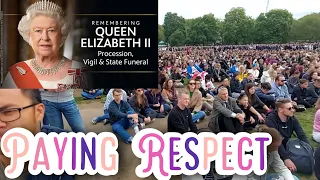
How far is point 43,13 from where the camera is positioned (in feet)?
12.6

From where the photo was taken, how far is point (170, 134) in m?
3.85

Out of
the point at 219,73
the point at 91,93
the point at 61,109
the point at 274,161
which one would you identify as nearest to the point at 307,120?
the point at 274,161

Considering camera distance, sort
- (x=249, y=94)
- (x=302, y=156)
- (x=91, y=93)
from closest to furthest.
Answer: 1. (x=91, y=93)
2. (x=302, y=156)
3. (x=249, y=94)

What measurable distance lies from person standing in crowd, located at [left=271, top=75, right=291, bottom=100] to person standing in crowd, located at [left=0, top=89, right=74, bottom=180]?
190 centimetres

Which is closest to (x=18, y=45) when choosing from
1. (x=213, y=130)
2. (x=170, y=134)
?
(x=170, y=134)

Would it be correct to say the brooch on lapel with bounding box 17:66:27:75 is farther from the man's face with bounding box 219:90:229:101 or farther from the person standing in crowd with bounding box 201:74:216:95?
the man's face with bounding box 219:90:229:101

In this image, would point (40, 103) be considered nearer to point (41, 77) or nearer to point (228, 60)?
point (41, 77)

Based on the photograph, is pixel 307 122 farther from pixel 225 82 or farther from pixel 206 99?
pixel 206 99

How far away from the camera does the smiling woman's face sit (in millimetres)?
3834

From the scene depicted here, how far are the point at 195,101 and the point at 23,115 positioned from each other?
4.83 ft

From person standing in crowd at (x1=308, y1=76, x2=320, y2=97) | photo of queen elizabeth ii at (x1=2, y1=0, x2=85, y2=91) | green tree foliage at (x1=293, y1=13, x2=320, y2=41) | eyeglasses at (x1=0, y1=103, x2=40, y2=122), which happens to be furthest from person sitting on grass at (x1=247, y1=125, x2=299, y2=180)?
eyeglasses at (x1=0, y1=103, x2=40, y2=122)

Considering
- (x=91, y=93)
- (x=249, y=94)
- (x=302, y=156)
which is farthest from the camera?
(x=249, y=94)

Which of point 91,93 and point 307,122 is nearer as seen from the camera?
point 91,93

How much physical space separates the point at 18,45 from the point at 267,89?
2.18 metres
